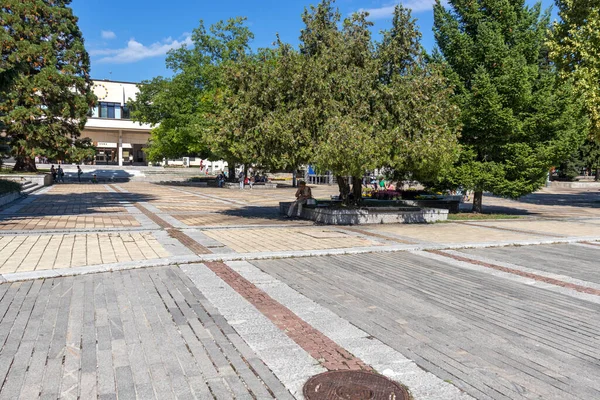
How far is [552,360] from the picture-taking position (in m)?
4.42

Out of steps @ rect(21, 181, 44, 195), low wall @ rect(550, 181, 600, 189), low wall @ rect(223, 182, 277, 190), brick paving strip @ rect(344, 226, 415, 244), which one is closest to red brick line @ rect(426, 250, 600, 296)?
brick paving strip @ rect(344, 226, 415, 244)

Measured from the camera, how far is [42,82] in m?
35.2

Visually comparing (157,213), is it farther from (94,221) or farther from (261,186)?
(261,186)

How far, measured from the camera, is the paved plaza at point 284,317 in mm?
3926

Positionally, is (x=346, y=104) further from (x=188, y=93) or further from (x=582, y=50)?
(x=188, y=93)

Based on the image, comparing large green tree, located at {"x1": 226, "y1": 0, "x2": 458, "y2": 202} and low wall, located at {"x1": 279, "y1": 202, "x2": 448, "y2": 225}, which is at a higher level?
large green tree, located at {"x1": 226, "y1": 0, "x2": 458, "y2": 202}

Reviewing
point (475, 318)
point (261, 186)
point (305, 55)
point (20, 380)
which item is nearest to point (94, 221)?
point (305, 55)

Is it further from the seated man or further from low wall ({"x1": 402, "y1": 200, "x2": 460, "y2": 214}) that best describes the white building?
the seated man

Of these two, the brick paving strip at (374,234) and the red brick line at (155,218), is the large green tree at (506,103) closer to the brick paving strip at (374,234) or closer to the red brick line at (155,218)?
the brick paving strip at (374,234)

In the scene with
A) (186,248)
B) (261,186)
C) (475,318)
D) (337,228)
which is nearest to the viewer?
(475,318)

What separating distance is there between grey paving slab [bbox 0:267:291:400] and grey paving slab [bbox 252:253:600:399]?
159cm

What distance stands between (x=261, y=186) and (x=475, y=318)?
35507 mm

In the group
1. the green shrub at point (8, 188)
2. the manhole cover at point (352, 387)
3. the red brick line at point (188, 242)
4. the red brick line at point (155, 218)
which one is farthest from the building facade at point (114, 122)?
the manhole cover at point (352, 387)

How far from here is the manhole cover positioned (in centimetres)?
366
